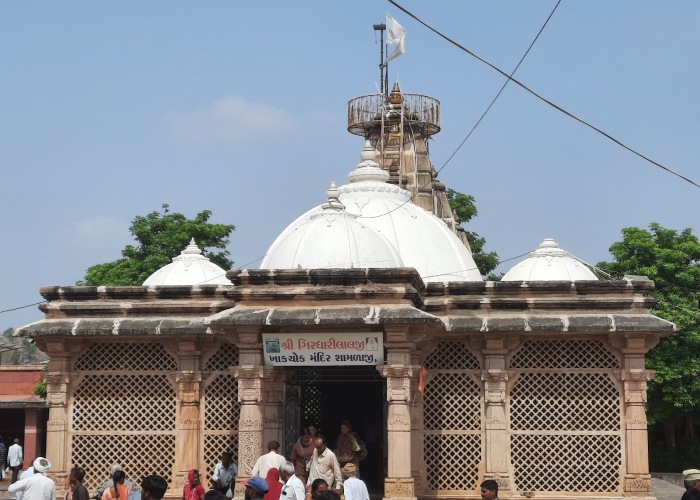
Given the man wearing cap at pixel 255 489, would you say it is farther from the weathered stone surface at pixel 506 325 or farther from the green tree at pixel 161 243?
the green tree at pixel 161 243

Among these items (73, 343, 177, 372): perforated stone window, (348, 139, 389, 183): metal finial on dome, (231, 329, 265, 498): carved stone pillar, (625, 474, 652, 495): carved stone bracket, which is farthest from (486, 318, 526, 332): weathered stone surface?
(348, 139, 389, 183): metal finial on dome

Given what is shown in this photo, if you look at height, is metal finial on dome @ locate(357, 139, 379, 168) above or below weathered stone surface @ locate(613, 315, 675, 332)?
above

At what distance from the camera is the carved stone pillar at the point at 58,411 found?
17844mm

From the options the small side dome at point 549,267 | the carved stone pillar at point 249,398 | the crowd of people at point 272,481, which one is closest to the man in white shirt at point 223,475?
the crowd of people at point 272,481

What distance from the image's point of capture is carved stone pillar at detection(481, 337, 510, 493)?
56.2ft

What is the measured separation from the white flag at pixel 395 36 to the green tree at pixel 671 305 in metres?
7.96

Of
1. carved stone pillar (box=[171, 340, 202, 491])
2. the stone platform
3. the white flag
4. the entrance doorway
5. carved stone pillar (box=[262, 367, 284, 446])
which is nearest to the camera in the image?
carved stone pillar (box=[262, 367, 284, 446])

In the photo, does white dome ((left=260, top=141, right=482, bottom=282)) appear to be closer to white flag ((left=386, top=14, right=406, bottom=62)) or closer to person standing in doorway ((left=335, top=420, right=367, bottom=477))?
person standing in doorway ((left=335, top=420, right=367, bottom=477))

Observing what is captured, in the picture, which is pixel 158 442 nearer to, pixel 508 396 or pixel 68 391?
pixel 68 391

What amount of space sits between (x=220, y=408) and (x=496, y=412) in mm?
4098

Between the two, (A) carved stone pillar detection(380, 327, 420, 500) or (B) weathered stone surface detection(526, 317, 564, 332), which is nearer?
(A) carved stone pillar detection(380, 327, 420, 500)

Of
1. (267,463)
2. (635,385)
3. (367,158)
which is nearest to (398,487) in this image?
(267,463)

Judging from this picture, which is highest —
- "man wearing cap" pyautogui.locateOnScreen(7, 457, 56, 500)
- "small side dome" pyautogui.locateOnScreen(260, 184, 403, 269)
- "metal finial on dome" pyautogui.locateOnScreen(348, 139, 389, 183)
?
"metal finial on dome" pyautogui.locateOnScreen(348, 139, 389, 183)

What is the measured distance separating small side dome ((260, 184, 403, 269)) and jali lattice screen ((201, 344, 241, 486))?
5.18 feet
